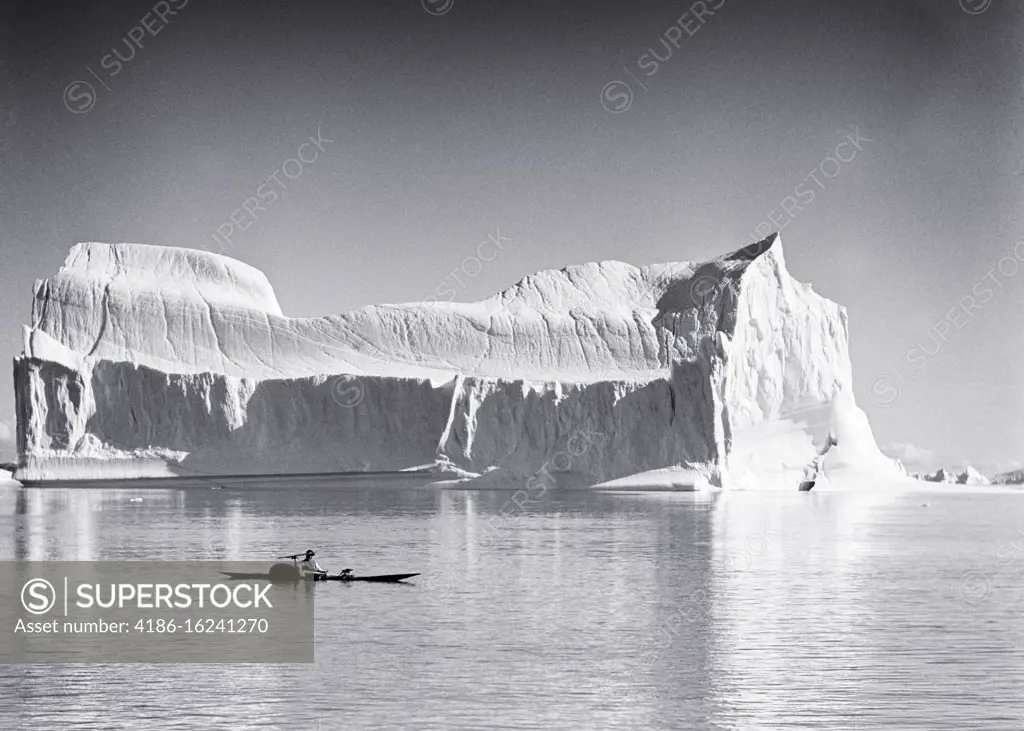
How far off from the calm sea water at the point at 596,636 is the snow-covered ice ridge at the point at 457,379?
18.0m

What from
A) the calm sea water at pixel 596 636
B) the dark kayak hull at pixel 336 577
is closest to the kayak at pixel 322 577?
the dark kayak hull at pixel 336 577

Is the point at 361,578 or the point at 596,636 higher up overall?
the point at 361,578

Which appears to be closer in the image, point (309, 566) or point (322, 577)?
point (309, 566)

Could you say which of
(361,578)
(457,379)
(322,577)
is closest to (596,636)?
(361,578)

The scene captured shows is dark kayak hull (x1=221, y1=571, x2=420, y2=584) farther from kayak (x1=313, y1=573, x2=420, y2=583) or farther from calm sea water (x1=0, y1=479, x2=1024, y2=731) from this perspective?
calm sea water (x1=0, y1=479, x2=1024, y2=731)

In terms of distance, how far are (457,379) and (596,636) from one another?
3488cm

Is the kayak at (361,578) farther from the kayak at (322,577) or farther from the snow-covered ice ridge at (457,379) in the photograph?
the snow-covered ice ridge at (457,379)

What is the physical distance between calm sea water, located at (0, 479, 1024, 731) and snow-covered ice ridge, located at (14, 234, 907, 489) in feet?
A: 58.9

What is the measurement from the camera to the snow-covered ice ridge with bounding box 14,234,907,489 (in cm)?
4562

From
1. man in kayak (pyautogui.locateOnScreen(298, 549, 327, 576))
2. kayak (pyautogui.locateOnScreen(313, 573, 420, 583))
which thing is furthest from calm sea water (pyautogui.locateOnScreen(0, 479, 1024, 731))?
man in kayak (pyautogui.locateOnScreen(298, 549, 327, 576))

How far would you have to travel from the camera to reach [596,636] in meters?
13.0

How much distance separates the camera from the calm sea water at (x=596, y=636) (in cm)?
984

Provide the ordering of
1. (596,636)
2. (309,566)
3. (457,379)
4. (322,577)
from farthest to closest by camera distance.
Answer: (457,379), (322,577), (309,566), (596,636)

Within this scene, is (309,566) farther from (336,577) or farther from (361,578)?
(361,578)
